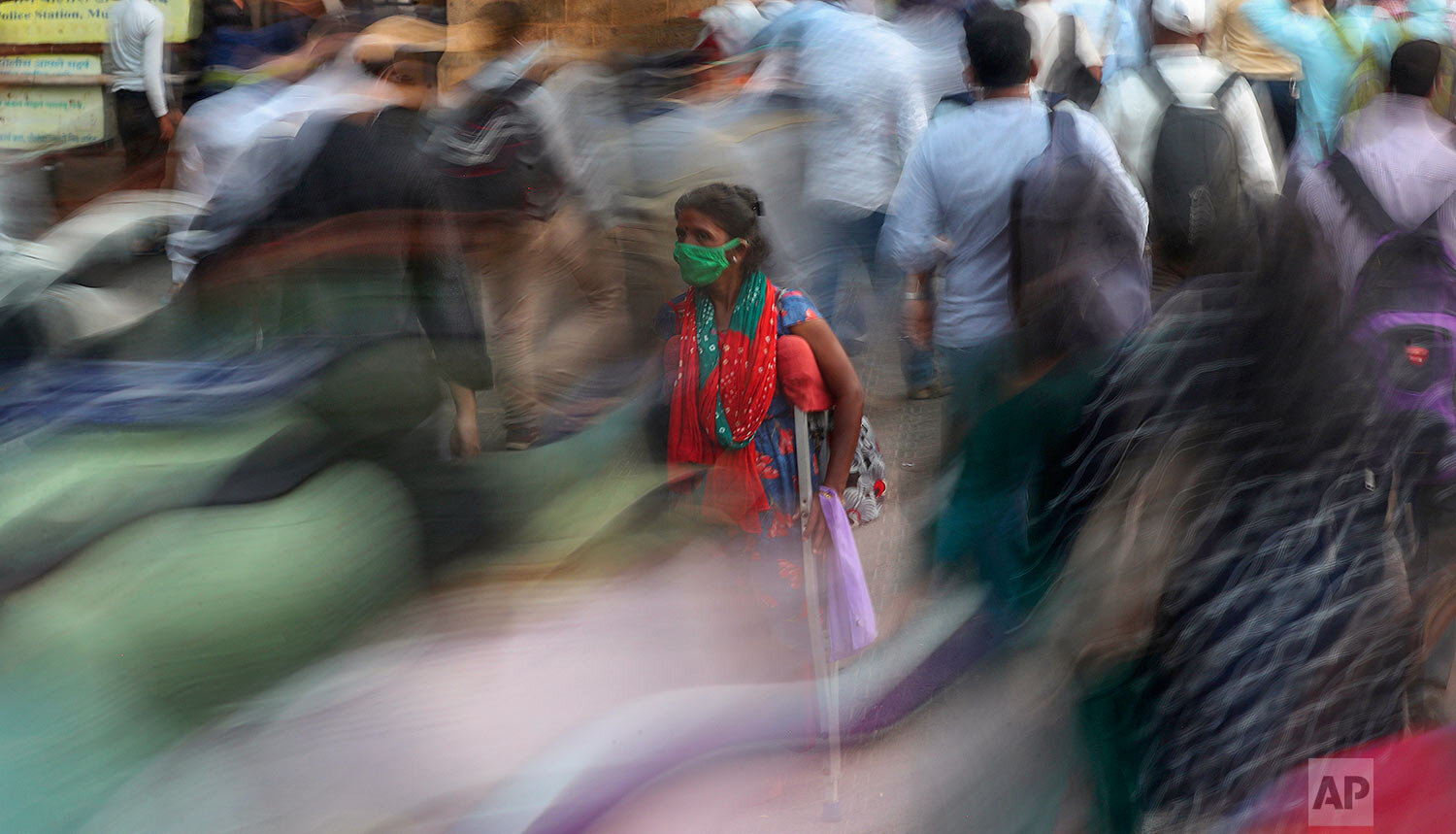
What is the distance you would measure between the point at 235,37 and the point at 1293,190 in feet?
18.0

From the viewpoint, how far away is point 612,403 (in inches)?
151

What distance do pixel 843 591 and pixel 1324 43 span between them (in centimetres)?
420

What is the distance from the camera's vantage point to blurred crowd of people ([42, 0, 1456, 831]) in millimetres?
2131

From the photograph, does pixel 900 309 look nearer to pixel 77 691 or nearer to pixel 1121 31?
pixel 1121 31

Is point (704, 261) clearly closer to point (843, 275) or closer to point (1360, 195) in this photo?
point (1360, 195)

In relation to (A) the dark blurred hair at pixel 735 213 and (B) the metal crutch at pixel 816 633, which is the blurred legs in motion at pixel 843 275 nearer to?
(A) the dark blurred hair at pixel 735 213

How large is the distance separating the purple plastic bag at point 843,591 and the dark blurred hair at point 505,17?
245cm

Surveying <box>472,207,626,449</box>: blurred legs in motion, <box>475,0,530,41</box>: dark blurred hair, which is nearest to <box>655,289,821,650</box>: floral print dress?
<box>472,207,626,449</box>: blurred legs in motion

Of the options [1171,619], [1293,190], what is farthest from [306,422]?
[1293,190]

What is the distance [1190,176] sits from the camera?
13.6 ft

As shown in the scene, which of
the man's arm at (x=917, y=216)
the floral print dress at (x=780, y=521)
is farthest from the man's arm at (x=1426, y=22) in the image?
the floral print dress at (x=780, y=521)

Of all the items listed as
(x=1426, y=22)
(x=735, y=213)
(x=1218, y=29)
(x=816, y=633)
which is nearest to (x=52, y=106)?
(x=735, y=213)

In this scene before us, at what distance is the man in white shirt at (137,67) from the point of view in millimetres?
6848

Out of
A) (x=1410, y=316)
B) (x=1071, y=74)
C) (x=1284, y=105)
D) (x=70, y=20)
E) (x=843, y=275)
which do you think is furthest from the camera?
(x=70, y=20)
